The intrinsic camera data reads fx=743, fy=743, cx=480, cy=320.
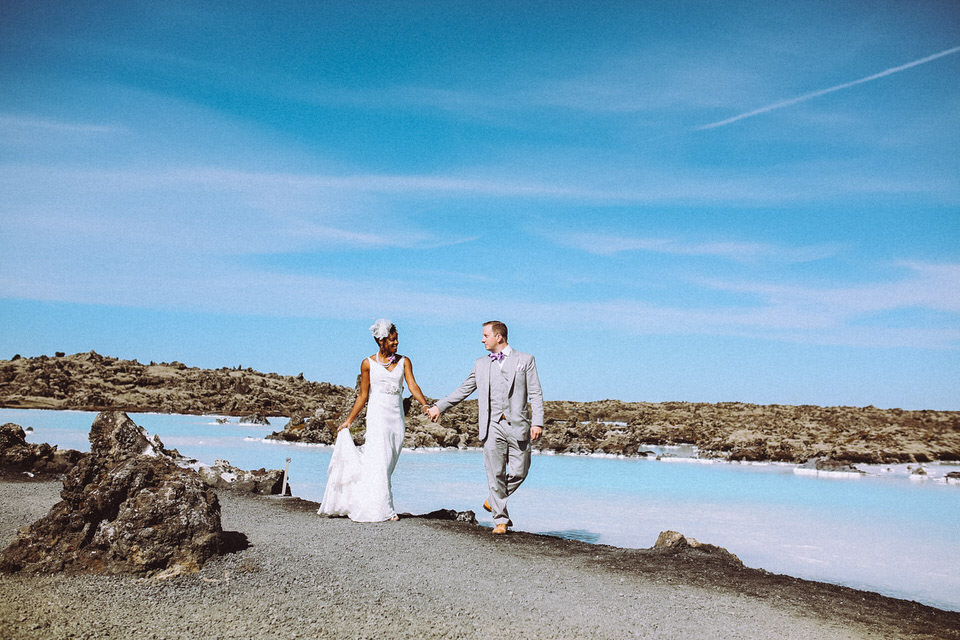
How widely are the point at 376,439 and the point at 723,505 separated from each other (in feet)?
26.3

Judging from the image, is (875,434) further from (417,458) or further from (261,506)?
(261,506)

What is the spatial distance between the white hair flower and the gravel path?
2342 mm

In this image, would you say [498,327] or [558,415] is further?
[558,415]

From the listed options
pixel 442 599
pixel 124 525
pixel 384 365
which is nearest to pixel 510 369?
pixel 384 365

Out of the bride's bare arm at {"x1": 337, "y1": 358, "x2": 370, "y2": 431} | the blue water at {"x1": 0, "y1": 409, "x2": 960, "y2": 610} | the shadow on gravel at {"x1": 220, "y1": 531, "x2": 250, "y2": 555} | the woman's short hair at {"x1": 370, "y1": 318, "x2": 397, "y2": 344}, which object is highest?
the woman's short hair at {"x1": 370, "y1": 318, "x2": 397, "y2": 344}

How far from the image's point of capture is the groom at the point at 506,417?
8477 mm

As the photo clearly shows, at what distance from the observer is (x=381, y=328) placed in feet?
28.5

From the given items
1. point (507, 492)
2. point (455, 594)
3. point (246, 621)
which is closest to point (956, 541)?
point (507, 492)

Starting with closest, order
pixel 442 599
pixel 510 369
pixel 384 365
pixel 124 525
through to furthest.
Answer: pixel 442 599, pixel 124 525, pixel 510 369, pixel 384 365

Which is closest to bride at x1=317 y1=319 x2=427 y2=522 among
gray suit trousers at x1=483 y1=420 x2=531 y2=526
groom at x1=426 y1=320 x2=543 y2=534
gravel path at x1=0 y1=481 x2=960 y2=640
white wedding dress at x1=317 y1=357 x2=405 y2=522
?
white wedding dress at x1=317 y1=357 x2=405 y2=522

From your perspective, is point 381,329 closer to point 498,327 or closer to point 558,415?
point 498,327

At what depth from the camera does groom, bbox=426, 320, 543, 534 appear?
27.8 feet

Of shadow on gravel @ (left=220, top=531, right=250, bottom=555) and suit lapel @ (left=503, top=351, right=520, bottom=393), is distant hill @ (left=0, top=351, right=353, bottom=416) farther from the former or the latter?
shadow on gravel @ (left=220, top=531, right=250, bottom=555)

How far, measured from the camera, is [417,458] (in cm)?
2025
